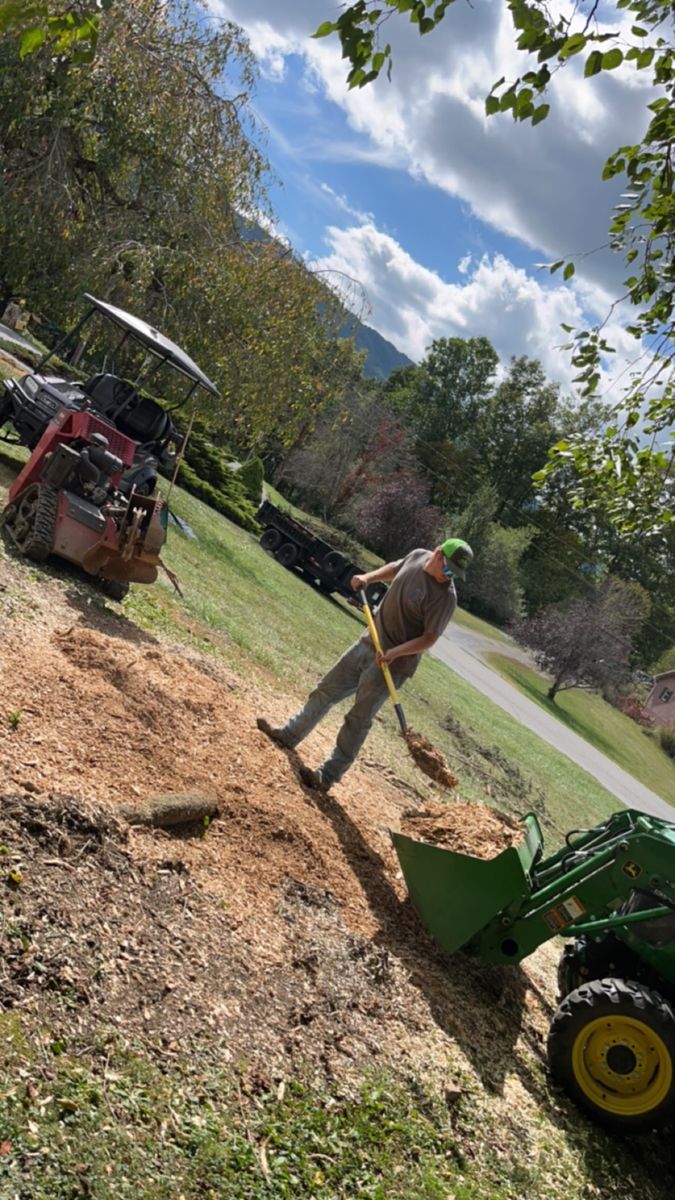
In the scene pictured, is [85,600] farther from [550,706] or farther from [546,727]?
[550,706]

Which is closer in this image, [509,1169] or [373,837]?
[509,1169]

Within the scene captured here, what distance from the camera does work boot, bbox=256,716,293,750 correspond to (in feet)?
21.0

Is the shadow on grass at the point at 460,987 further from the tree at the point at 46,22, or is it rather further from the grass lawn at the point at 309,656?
the tree at the point at 46,22

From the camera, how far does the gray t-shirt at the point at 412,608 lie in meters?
5.96

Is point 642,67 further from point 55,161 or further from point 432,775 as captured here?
point 55,161

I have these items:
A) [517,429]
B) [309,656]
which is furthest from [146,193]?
[517,429]

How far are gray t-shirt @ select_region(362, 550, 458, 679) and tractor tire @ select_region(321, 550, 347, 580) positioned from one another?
15.4 metres

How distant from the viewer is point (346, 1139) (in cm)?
327

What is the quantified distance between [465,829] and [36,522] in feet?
13.9

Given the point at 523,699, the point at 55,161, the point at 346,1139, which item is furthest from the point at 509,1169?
the point at 523,699

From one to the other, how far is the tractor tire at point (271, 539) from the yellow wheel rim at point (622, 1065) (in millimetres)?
18496

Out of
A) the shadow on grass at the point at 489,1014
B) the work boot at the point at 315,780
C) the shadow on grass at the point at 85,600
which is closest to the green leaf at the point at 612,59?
the shadow on grass at the point at 489,1014

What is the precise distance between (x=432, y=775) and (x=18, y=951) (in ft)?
20.7

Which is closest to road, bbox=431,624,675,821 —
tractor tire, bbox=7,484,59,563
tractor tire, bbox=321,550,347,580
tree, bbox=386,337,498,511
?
tractor tire, bbox=321,550,347,580
